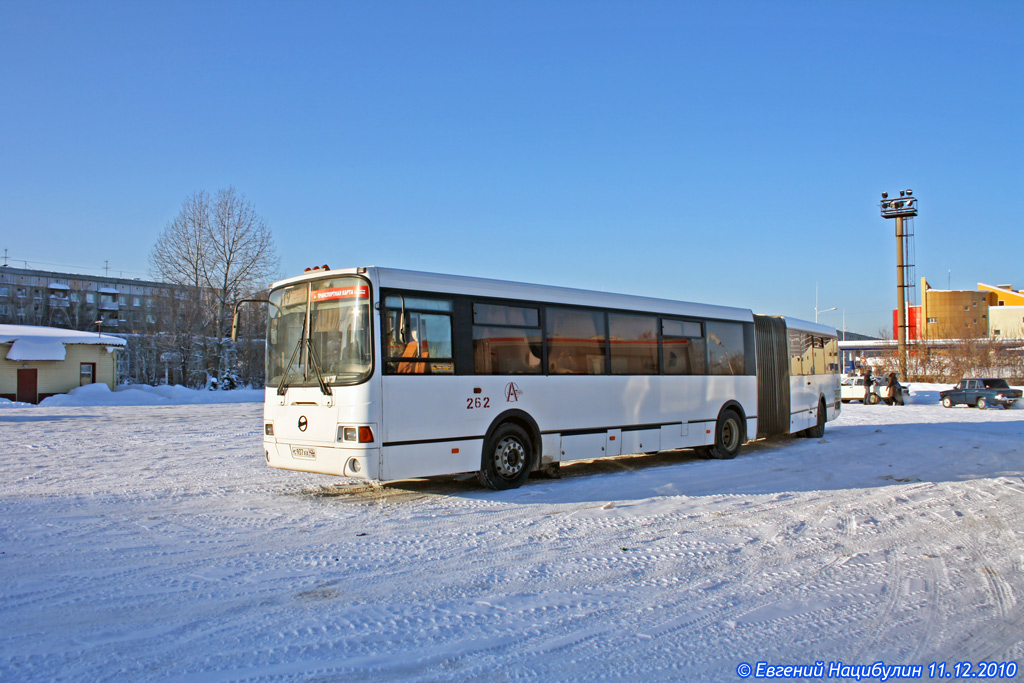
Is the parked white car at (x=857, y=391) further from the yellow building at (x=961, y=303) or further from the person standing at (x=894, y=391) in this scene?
the yellow building at (x=961, y=303)

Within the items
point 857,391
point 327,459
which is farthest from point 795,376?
point 857,391

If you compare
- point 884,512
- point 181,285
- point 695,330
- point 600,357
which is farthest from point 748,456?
point 181,285

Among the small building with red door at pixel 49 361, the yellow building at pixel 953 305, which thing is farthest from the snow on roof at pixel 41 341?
the yellow building at pixel 953 305

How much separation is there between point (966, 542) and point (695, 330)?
281 inches

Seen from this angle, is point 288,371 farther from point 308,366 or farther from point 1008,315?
point 1008,315

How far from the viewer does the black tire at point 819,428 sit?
18.4 metres

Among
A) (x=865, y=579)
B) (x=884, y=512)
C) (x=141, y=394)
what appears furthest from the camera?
(x=141, y=394)

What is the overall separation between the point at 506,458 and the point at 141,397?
3654cm

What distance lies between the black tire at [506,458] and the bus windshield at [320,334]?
2152 millimetres

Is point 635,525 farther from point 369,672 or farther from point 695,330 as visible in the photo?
point 695,330

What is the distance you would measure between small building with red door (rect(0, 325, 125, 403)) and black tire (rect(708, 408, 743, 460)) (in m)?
39.0

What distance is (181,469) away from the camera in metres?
11.8

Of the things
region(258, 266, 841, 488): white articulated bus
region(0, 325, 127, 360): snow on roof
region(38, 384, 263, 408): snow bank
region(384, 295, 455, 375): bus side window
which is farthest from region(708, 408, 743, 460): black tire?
region(0, 325, 127, 360): snow on roof

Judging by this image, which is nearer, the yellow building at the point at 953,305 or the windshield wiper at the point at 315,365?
the windshield wiper at the point at 315,365
